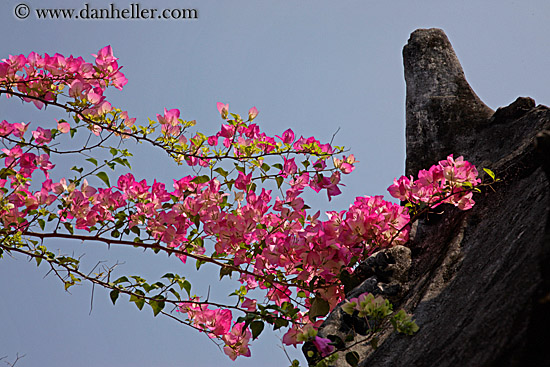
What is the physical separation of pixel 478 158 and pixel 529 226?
70.0 inches

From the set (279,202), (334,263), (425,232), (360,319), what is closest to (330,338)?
(360,319)

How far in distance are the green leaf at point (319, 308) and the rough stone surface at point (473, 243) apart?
0.31 metres

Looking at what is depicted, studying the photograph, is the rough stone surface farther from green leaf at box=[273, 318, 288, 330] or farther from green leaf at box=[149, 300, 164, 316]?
green leaf at box=[149, 300, 164, 316]

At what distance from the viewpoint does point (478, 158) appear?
355 centimetres

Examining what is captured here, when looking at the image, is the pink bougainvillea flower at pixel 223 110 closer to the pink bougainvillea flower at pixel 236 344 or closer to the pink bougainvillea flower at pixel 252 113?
the pink bougainvillea flower at pixel 252 113

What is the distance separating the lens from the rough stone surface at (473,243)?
1.32 metres

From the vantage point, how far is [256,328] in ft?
8.02

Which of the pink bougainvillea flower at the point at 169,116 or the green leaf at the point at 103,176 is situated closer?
the green leaf at the point at 103,176

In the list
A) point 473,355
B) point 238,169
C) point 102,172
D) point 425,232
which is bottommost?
point 473,355

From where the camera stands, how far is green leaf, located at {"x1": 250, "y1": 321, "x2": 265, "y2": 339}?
2.44 m

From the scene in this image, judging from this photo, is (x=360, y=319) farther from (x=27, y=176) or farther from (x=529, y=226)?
(x=27, y=176)

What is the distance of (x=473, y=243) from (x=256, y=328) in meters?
1.19

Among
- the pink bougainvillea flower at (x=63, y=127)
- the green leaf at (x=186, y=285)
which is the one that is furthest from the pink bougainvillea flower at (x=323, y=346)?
the pink bougainvillea flower at (x=63, y=127)

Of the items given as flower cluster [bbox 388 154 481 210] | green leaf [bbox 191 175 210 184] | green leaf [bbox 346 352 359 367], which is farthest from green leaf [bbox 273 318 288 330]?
flower cluster [bbox 388 154 481 210]
